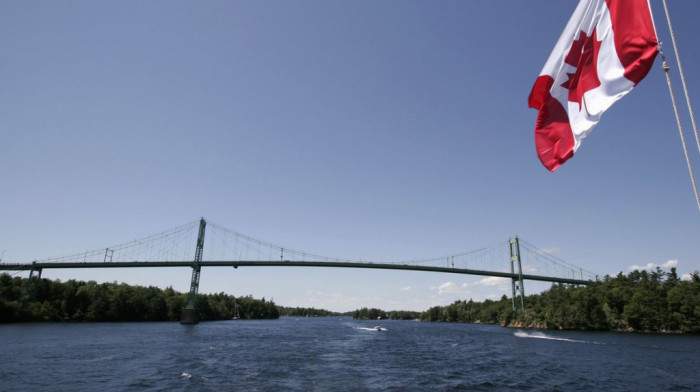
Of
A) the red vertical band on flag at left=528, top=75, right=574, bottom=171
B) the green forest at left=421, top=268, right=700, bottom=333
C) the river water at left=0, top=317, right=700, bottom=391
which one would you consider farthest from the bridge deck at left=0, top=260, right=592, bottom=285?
the red vertical band on flag at left=528, top=75, right=574, bottom=171

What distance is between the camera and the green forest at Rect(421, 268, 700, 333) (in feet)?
200

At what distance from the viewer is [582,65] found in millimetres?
7012

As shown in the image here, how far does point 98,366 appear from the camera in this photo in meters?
22.3

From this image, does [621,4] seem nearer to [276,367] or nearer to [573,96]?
[573,96]

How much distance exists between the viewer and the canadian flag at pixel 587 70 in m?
5.86

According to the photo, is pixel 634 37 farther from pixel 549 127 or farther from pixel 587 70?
pixel 549 127

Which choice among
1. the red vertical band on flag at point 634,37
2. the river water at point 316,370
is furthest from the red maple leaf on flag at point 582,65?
the river water at point 316,370

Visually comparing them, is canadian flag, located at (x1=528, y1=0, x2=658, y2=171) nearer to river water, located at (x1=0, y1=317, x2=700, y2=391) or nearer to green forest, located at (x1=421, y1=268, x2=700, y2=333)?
river water, located at (x1=0, y1=317, x2=700, y2=391)

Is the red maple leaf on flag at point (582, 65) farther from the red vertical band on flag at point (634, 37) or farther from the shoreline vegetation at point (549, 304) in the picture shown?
the shoreline vegetation at point (549, 304)

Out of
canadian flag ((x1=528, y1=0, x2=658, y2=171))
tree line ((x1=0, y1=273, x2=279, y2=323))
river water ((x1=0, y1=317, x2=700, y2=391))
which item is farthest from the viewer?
tree line ((x1=0, y1=273, x2=279, y2=323))

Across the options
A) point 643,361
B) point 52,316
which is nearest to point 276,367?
point 643,361

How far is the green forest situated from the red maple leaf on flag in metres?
74.4

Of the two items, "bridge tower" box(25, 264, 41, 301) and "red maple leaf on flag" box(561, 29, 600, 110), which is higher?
"red maple leaf on flag" box(561, 29, 600, 110)

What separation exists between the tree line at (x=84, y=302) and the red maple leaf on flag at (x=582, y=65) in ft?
249
